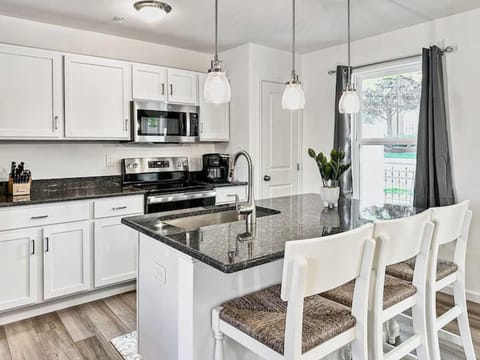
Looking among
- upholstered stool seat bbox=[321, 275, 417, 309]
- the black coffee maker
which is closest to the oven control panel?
the black coffee maker

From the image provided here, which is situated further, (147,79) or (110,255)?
(147,79)

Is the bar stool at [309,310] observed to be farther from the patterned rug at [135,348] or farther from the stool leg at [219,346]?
the patterned rug at [135,348]

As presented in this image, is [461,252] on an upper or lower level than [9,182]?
lower

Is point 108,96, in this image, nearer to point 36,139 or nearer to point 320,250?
point 36,139

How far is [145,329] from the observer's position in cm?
205

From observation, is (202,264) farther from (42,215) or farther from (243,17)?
(243,17)

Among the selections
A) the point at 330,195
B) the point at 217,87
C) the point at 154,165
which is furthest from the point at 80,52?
the point at 330,195

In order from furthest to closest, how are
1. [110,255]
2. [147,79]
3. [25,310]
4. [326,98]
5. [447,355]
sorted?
[326,98]
[147,79]
[110,255]
[25,310]
[447,355]

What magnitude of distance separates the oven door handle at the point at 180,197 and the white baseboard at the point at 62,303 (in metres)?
0.82

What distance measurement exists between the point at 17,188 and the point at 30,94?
77 centimetres

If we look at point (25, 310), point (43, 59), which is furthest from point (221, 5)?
point (25, 310)

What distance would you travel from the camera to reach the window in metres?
3.62

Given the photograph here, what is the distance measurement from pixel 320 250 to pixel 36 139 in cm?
277

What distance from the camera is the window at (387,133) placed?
3.62 m
